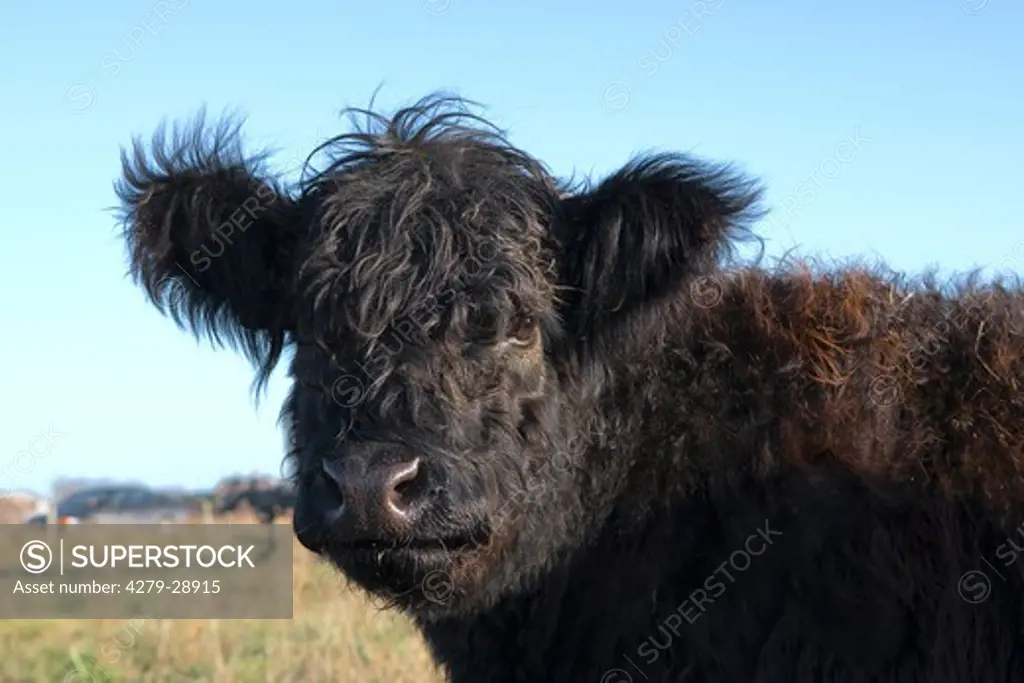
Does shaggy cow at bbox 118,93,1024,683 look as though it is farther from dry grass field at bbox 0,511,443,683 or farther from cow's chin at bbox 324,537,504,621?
dry grass field at bbox 0,511,443,683

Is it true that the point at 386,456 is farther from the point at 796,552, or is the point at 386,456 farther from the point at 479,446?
the point at 796,552

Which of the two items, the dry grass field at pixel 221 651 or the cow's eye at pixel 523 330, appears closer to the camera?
the cow's eye at pixel 523 330

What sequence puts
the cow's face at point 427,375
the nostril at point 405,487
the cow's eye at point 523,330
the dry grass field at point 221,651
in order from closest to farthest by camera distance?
1. the nostril at point 405,487
2. the cow's face at point 427,375
3. the cow's eye at point 523,330
4. the dry grass field at point 221,651

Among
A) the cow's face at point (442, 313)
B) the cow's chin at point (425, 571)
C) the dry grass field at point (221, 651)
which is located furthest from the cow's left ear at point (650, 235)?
the dry grass field at point (221, 651)

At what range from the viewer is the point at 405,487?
4598mm

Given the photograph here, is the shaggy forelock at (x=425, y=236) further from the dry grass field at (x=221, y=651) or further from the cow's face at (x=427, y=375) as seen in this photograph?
the dry grass field at (x=221, y=651)

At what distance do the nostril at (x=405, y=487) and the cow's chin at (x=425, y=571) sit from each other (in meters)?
0.20

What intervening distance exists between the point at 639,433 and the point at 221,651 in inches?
225

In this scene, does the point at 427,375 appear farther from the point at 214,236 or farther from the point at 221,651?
the point at 221,651

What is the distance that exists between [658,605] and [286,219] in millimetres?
2362

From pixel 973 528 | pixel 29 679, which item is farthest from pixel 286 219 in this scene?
pixel 29 679

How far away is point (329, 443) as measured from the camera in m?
4.86

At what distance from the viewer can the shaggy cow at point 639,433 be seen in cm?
467

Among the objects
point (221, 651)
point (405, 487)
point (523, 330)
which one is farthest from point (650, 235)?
point (221, 651)
